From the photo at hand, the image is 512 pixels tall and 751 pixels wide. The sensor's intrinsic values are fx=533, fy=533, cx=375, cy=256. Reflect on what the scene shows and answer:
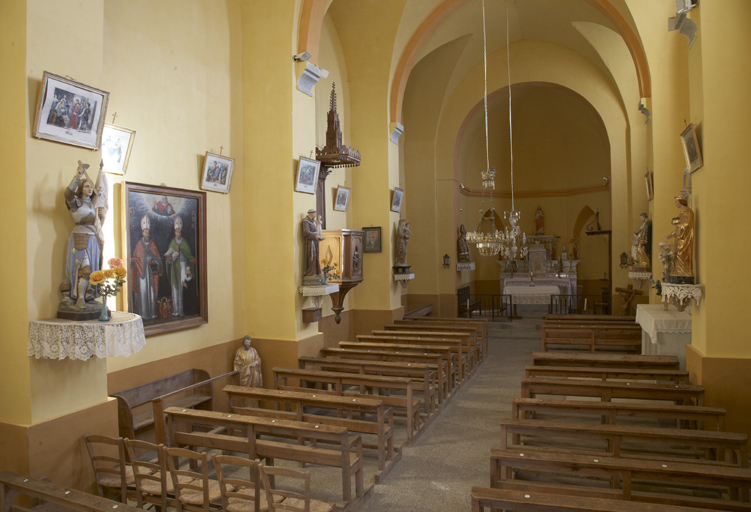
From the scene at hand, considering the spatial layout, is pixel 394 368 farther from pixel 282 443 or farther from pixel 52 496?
pixel 52 496

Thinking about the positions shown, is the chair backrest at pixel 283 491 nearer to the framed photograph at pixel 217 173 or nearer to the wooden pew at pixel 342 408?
the wooden pew at pixel 342 408

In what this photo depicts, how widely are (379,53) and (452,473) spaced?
8.04m

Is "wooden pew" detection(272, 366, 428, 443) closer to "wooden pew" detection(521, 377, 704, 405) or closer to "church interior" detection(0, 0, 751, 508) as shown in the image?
"church interior" detection(0, 0, 751, 508)

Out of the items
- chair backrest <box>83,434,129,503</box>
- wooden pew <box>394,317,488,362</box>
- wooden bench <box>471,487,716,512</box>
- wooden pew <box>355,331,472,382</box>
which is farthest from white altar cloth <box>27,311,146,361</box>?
wooden pew <box>394,317,488,362</box>

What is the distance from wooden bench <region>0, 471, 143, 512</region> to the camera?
3.27 meters

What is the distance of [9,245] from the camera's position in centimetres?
423

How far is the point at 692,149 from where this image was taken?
19.0ft

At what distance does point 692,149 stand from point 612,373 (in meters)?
2.66

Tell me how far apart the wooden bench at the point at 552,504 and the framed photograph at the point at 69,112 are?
4153mm

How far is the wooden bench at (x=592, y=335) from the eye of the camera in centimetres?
884

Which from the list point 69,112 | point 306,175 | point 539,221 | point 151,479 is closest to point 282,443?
point 151,479

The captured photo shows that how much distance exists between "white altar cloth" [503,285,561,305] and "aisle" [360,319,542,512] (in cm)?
564

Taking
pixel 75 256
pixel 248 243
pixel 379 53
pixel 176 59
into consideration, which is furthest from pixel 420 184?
pixel 75 256

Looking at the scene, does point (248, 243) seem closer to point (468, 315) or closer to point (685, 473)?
point (685, 473)
